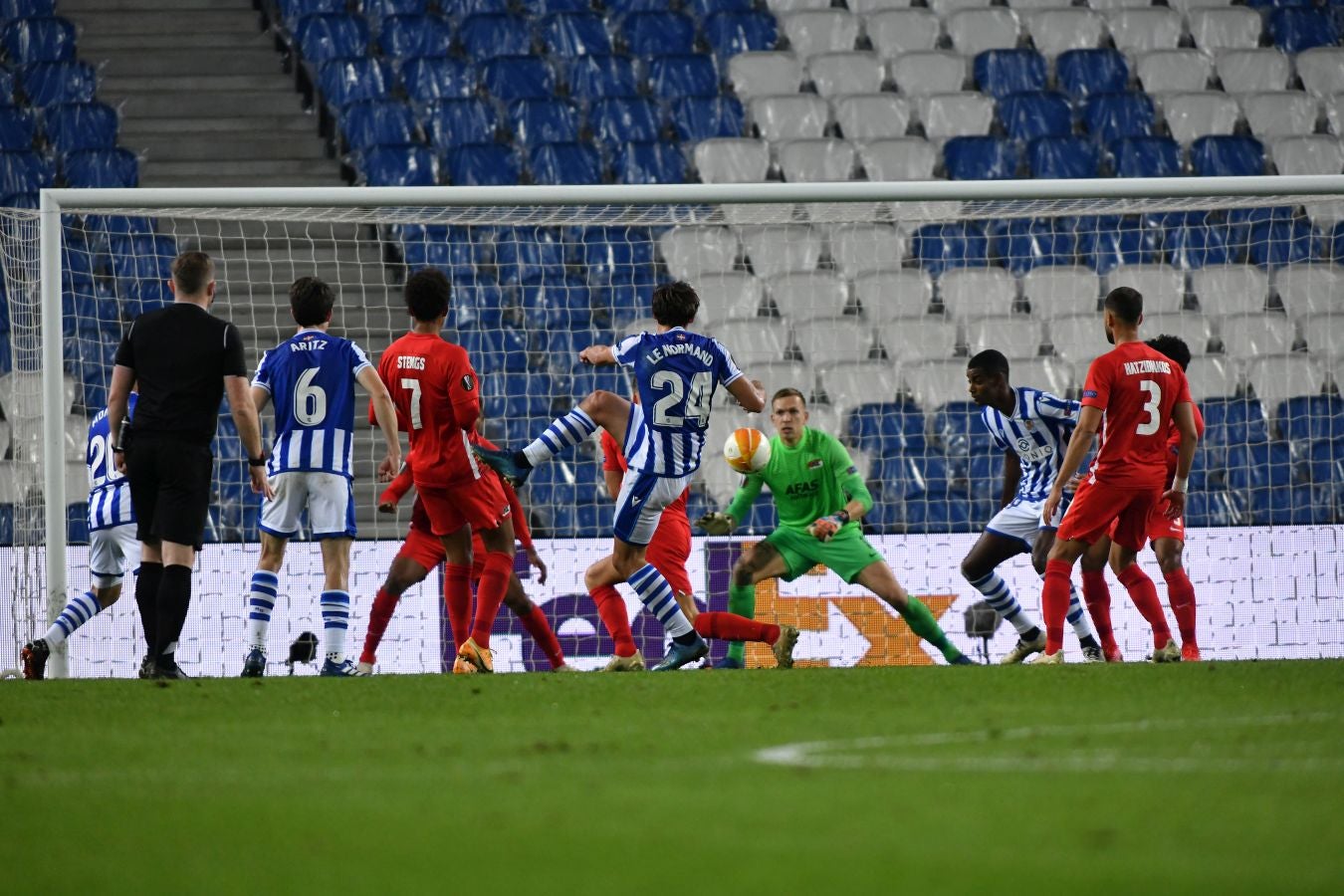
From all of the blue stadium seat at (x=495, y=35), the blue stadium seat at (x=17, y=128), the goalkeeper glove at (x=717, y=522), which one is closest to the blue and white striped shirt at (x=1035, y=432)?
the goalkeeper glove at (x=717, y=522)

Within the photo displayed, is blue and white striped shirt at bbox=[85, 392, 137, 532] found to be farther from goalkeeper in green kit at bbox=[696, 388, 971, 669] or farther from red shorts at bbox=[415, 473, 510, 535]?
goalkeeper in green kit at bbox=[696, 388, 971, 669]

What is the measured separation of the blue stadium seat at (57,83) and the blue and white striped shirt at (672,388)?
29.2 feet

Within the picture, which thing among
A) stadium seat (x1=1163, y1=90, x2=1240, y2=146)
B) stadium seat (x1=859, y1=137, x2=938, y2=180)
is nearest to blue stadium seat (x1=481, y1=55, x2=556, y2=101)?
stadium seat (x1=859, y1=137, x2=938, y2=180)

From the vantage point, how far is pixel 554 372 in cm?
1205

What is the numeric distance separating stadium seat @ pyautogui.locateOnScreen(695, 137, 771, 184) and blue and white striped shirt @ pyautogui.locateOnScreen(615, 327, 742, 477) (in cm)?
630

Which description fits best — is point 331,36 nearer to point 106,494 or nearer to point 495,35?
point 495,35

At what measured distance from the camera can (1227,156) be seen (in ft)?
48.6

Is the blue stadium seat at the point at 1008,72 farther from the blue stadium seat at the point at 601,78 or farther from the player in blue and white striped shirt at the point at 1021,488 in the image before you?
the player in blue and white striped shirt at the point at 1021,488

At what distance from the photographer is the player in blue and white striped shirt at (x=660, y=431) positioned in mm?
8125

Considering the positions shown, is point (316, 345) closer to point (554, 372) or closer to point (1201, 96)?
point (554, 372)

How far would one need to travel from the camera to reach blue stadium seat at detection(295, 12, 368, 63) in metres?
15.4

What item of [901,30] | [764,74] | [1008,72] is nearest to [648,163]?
[764,74]

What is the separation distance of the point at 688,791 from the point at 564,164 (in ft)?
35.8

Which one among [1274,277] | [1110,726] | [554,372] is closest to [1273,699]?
[1110,726]
